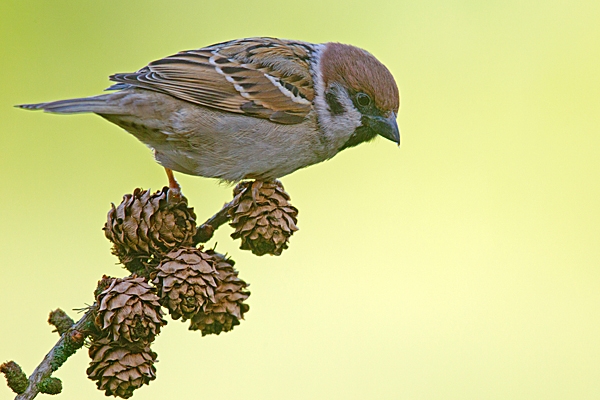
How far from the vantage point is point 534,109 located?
6109 millimetres

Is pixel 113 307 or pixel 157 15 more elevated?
pixel 157 15

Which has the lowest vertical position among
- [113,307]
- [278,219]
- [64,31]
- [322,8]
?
[113,307]

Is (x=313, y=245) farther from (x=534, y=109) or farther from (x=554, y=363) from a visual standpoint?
(x=534, y=109)

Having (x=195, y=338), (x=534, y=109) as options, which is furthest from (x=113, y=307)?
(x=534, y=109)

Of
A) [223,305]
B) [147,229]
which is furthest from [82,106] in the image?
[223,305]

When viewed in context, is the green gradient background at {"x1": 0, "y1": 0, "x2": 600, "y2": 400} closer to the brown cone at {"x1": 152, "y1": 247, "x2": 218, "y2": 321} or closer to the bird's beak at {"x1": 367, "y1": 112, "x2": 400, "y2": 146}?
the bird's beak at {"x1": 367, "y1": 112, "x2": 400, "y2": 146}

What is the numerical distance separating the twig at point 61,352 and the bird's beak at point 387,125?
1479mm

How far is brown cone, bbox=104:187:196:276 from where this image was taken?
2.53 metres

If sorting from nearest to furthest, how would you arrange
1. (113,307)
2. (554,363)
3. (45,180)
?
1. (113,307)
2. (554,363)
3. (45,180)

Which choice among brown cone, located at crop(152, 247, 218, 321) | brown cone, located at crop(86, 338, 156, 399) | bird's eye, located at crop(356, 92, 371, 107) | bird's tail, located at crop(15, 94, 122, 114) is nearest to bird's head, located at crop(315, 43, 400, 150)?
bird's eye, located at crop(356, 92, 371, 107)

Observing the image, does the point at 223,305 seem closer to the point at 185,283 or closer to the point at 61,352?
the point at 185,283

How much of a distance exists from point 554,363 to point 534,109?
211 cm

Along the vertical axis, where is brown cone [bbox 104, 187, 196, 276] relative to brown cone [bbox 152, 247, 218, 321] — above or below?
above

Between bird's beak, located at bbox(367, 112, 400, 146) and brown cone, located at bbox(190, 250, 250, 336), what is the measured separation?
102 centimetres
